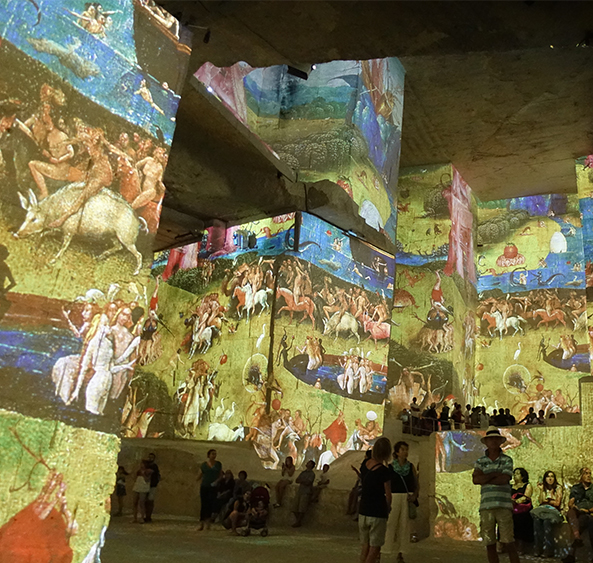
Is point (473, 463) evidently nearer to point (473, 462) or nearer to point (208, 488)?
point (473, 462)

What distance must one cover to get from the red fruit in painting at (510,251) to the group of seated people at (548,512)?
1597cm

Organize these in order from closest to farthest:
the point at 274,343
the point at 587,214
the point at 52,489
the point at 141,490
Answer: the point at 52,489
the point at 141,490
the point at 274,343
the point at 587,214

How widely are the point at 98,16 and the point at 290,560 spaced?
17.6 ft

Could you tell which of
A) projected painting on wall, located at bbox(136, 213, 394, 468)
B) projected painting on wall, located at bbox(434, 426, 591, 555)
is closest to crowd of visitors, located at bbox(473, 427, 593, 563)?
projected painting on wall, located at bbox(434, 426, 591, 555)

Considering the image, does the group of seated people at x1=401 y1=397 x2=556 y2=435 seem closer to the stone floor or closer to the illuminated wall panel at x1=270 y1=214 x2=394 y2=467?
the illuminated wall panel at x1=270 y1=214 x2=394 y2=467

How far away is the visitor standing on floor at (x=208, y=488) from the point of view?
8797 millimetres

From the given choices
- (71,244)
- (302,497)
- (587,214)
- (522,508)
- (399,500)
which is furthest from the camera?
(587,214)

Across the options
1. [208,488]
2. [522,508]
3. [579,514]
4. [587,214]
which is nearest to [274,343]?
[208,488]

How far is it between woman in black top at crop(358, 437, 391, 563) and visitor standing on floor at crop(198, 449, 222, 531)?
14.3 feet

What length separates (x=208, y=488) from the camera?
355 inches

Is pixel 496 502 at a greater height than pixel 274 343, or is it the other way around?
pixel 274 343

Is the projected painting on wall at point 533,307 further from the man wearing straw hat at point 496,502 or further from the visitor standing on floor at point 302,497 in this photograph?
the man wearing straw hat at point 496,502

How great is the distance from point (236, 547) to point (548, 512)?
13.9ft

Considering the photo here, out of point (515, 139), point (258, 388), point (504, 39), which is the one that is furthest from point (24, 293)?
point (515, 139)
